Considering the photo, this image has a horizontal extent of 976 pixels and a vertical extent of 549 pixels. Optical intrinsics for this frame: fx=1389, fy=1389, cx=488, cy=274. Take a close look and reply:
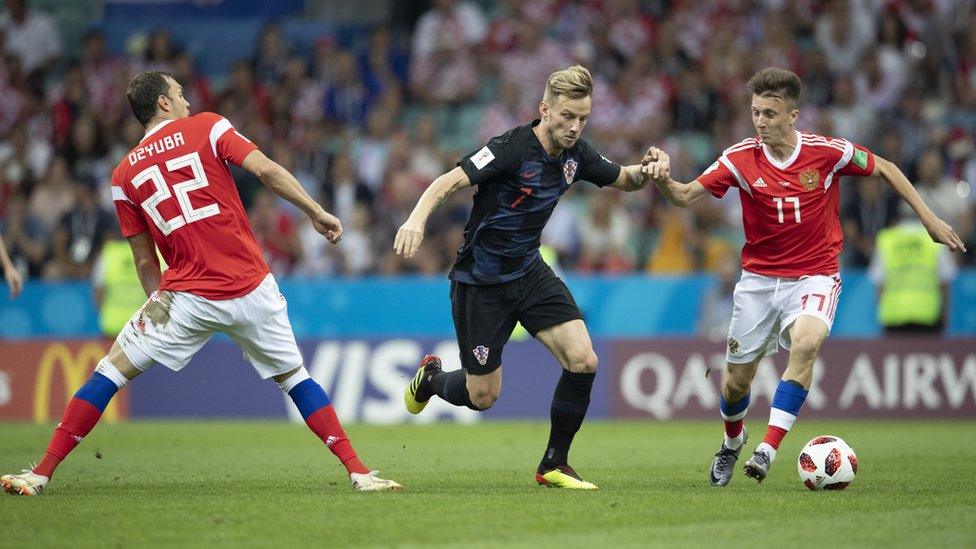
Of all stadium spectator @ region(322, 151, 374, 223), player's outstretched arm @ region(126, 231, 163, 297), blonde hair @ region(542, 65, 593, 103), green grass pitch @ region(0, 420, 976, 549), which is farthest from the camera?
stadium spectator @ region(322, 151, 374, 223)

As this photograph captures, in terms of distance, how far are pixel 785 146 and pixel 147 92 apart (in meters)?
3.93

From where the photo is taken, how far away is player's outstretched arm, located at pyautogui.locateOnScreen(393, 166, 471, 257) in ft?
24.4

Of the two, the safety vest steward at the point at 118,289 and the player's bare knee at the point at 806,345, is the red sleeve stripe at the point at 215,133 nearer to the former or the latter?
the player's bare knee at the point at 806,345

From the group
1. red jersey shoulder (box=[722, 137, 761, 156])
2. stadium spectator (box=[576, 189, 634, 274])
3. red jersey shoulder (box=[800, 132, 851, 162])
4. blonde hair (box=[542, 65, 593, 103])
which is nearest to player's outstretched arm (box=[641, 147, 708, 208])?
red jersey shoulder (box=[722, 137, 761, 156])

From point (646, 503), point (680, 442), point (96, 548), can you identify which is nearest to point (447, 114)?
point (680, 442)

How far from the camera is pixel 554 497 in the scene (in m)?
7.65

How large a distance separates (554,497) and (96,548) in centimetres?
262

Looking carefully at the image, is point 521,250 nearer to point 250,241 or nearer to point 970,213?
point 250,241

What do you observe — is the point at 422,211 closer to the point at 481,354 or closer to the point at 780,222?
the point at 481,354

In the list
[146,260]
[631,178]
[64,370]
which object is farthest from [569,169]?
[64,370]

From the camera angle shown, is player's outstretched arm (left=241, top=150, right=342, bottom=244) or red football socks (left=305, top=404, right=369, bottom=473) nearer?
Answer: player's outstretched arm (left=241, top=150, right=342, bottom=244)

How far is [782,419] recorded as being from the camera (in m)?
8.38

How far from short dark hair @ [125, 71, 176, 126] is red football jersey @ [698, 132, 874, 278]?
3393mm

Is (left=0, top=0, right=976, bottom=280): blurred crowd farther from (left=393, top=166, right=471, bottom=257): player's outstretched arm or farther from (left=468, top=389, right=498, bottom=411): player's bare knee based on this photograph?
(left=393, top=166, right=471, bottom=257): player's outstretched arm
